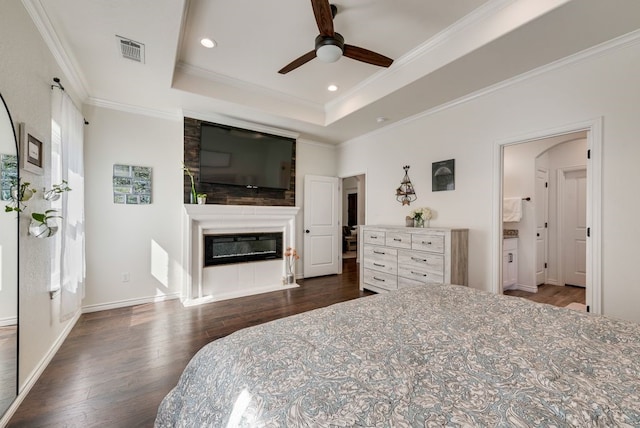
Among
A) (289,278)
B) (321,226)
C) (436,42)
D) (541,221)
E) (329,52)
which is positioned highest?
(436,42)

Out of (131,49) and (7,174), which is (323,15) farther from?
(7,174)

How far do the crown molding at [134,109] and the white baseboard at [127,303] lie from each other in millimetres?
2533

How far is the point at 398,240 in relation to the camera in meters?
3.67

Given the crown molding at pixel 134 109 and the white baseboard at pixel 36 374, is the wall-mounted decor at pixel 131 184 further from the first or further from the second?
the white baseboard at pixel 36 374

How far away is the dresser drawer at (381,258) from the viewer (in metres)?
3.73

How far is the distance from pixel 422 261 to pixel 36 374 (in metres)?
3.74

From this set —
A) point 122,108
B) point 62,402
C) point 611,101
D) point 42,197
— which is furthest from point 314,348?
point 122,108

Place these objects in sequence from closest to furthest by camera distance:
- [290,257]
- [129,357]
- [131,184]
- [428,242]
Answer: [129,357] → [428,242] → [131,184] → [290,257]

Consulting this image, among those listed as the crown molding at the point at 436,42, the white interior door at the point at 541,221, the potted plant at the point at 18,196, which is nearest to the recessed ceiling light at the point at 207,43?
the crown molding at the point at 436,42

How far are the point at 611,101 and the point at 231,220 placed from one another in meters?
4.39

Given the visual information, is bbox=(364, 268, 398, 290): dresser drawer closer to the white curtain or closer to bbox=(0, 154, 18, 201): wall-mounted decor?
the white curtain

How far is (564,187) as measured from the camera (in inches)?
173

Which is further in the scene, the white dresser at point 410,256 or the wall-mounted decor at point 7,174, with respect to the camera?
the white dresser at point 410,256

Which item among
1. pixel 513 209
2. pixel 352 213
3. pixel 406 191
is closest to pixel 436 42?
pixel 406 191
